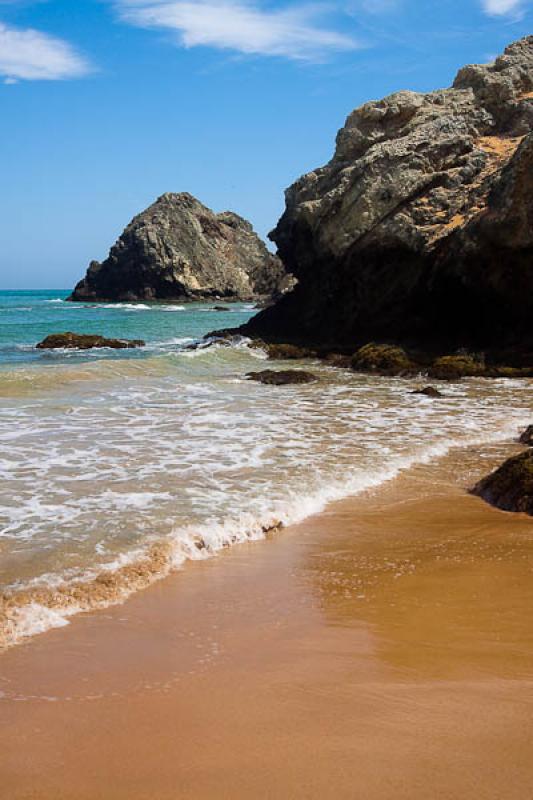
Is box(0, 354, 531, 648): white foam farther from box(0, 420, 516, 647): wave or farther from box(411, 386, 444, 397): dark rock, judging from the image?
box(411, 386, 444, 397): dark rock

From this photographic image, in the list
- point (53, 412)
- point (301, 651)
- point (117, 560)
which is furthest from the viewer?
point (53, 412)

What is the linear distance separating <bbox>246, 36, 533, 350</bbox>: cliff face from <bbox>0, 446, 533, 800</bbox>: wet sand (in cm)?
1454

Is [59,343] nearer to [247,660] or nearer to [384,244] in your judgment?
[384,244]

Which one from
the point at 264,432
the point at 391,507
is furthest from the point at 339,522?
the point at 264,432

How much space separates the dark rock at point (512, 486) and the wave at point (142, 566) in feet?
3.61

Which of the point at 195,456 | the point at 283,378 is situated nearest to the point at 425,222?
the point at 283,378

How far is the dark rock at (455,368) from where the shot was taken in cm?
1753

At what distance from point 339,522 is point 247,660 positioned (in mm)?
2838

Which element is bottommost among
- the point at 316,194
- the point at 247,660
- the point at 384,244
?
the point at 247,660

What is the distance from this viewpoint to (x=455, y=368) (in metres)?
17.9

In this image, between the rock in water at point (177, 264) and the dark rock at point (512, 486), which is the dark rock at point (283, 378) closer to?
the dark rock at point (512, 486)

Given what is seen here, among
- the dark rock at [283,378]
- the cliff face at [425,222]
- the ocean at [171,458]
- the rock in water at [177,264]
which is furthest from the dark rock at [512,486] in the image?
the rock in water at [177,264]

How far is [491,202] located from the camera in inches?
749

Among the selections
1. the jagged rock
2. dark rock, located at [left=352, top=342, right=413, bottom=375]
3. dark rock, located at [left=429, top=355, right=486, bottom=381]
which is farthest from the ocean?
the jagged rock
